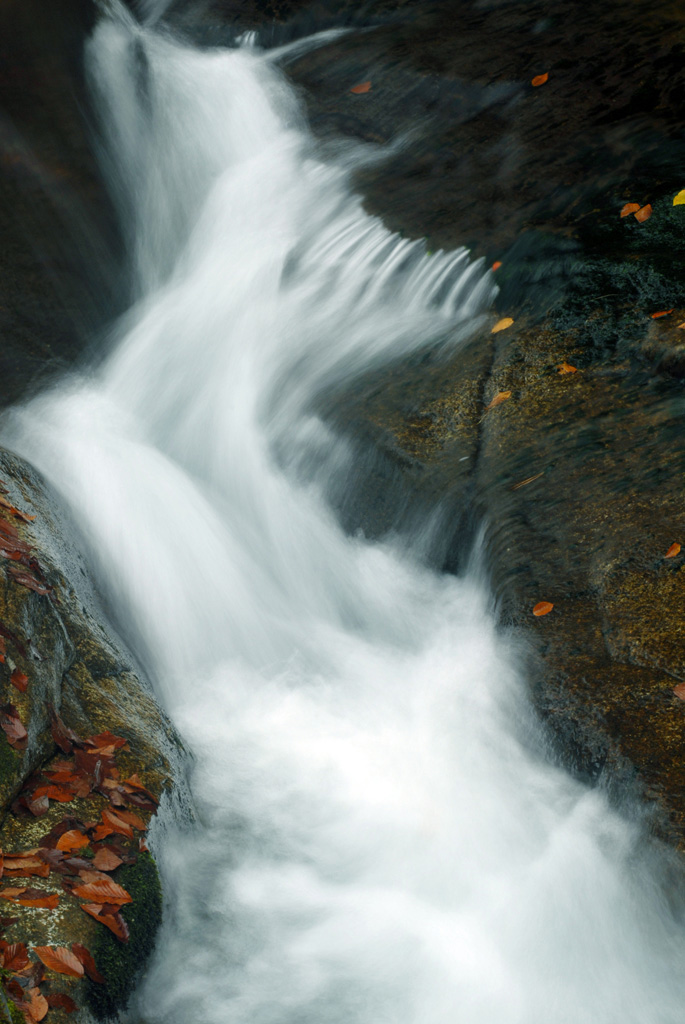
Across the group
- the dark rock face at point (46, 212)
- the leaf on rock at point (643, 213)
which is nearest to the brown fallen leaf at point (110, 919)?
the dark rock face at point (46, 212)

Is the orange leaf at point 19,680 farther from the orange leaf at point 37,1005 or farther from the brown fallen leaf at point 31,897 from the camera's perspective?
the orange leaf at point 37,1005

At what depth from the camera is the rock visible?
2.57 meters

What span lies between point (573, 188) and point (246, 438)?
2.87m

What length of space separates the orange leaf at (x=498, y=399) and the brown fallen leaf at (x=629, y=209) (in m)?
1.58

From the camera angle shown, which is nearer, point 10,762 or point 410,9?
point 10,762

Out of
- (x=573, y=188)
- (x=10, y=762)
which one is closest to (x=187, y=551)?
(x=10, y=762)

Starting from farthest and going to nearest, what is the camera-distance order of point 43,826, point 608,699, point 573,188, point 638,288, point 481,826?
point 573,188, point 638,288, point 481,826, point 608,699, point 43,826

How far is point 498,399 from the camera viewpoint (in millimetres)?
4750

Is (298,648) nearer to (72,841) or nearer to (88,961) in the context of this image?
(72,841)

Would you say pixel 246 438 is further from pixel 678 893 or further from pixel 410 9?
pixel 410 9

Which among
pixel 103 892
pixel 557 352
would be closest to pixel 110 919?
pixel 103 892

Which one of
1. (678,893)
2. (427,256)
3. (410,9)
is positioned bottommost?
(678,893)

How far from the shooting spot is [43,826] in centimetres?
279

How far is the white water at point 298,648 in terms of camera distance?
9.74ft
